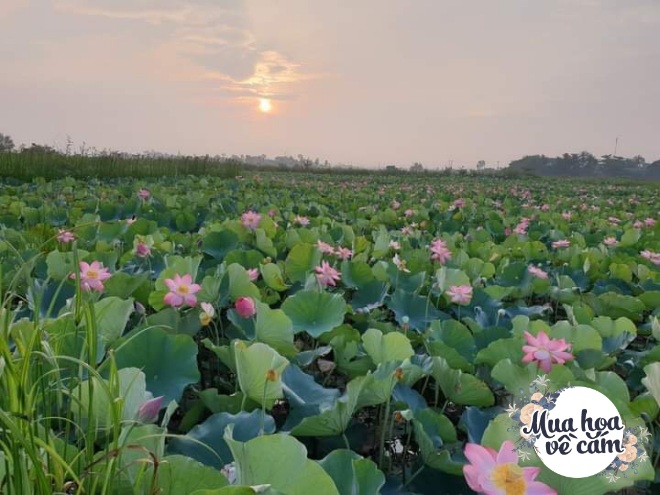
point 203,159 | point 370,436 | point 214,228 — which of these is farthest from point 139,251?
point 203,159

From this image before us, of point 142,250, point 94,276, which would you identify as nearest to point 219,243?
point 142,250

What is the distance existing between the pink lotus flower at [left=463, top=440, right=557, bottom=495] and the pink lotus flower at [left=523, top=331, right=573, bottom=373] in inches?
13.0

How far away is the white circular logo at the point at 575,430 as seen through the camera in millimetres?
705

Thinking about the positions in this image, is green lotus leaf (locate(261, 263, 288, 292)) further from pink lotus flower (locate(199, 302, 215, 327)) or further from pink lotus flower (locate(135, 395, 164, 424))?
pink lotus flower (locate(135, 395, 164, 424))

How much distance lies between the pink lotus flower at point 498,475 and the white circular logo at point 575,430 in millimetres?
64

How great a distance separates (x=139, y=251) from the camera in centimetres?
182

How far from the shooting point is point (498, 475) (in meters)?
0.65

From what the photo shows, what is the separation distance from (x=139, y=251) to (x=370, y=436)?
1.08 meters

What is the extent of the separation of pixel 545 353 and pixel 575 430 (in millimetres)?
234

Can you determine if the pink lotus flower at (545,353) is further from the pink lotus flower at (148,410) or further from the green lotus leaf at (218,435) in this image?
the pink lotus flower at (148,410)

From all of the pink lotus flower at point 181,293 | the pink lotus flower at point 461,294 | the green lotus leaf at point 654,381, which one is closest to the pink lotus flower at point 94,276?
the pink lotus flower at point 181,293

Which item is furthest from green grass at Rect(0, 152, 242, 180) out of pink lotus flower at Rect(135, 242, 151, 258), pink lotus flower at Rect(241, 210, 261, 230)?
pink lotus flower at Rect(135, 242, 151, 258)

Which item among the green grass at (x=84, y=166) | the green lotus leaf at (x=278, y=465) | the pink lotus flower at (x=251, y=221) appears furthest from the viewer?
the green grass at (x=84, y=166)

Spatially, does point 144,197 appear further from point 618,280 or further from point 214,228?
point 618,280
